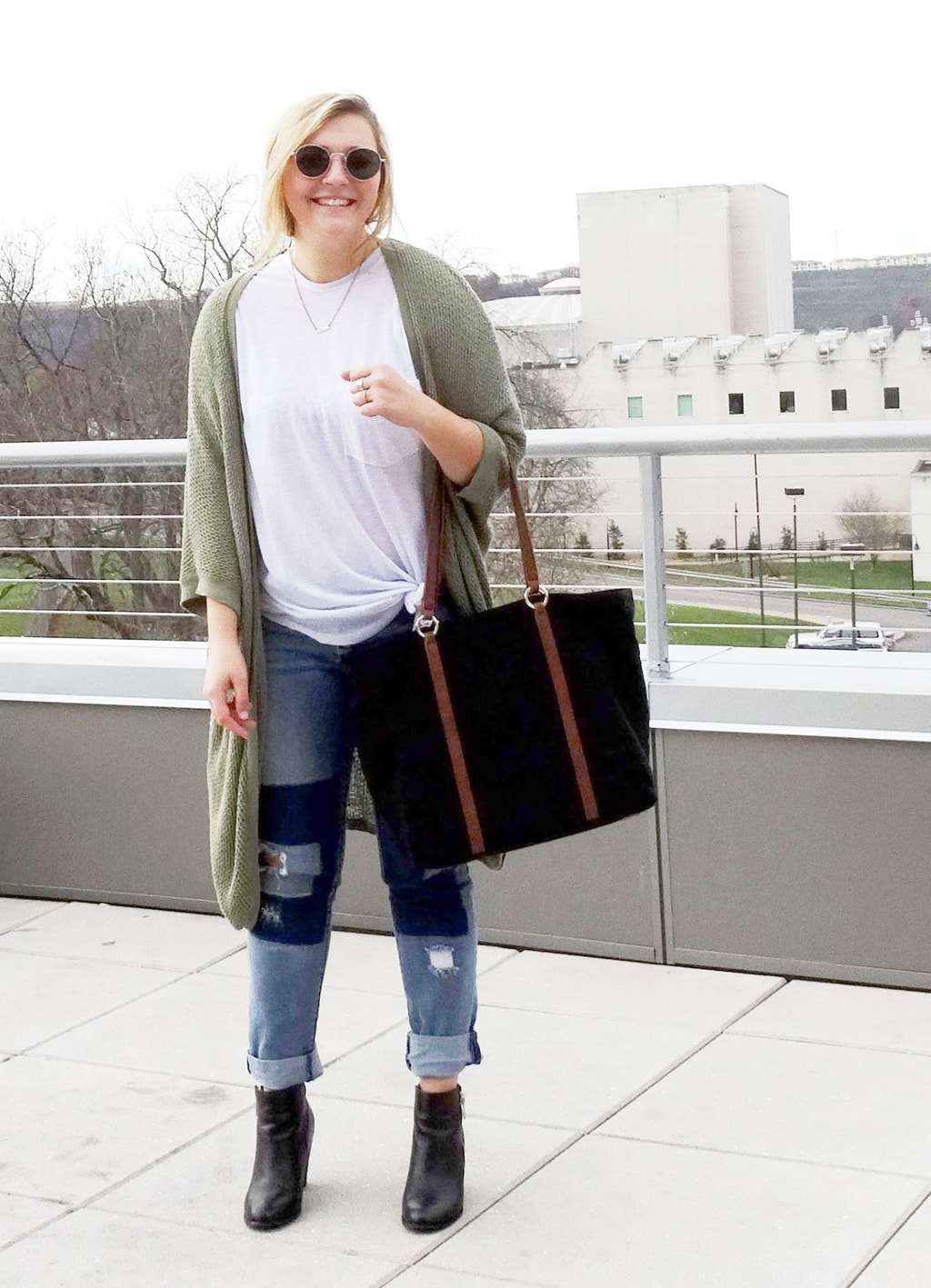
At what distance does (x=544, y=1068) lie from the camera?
9.37ft

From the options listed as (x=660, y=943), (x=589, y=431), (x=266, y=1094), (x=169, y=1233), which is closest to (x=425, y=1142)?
(x=266, y=1094)

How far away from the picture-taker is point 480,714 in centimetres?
213

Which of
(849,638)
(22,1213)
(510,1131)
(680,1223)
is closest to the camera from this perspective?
(680,1223)

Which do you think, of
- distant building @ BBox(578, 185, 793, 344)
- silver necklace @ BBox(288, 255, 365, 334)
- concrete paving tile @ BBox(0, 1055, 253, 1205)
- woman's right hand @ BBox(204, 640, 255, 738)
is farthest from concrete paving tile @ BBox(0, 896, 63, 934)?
distant building @ BBox(578, 185, 793, 344)

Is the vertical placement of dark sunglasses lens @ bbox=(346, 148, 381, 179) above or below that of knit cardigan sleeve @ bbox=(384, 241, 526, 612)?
above

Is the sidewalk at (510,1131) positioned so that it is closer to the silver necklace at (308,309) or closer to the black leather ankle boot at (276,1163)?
the black leather ankle boot at (276,1163)

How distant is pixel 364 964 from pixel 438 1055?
4.24 feet

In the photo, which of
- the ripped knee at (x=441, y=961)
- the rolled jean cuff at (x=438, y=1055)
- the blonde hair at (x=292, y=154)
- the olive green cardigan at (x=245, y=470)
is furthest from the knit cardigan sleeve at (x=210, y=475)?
the rolled jean cuff at (x=438, y=1055)

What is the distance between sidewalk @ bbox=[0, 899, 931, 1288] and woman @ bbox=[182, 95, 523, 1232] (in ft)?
0.43

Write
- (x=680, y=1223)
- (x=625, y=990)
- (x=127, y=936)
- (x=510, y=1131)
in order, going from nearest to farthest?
1. (x=680, y=1223)
2. (x=510, y=1131)
3. (x=625, y=990)
4. (x=127, y=936)

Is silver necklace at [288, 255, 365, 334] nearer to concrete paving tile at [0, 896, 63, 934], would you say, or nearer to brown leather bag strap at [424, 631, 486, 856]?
brown leather bag strap at [424, 631, 486, 856]

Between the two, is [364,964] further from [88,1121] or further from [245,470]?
[245,470]

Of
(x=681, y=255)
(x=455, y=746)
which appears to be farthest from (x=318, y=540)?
(x=681, y=255)

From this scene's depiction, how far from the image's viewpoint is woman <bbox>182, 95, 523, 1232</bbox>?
2.06 metres
